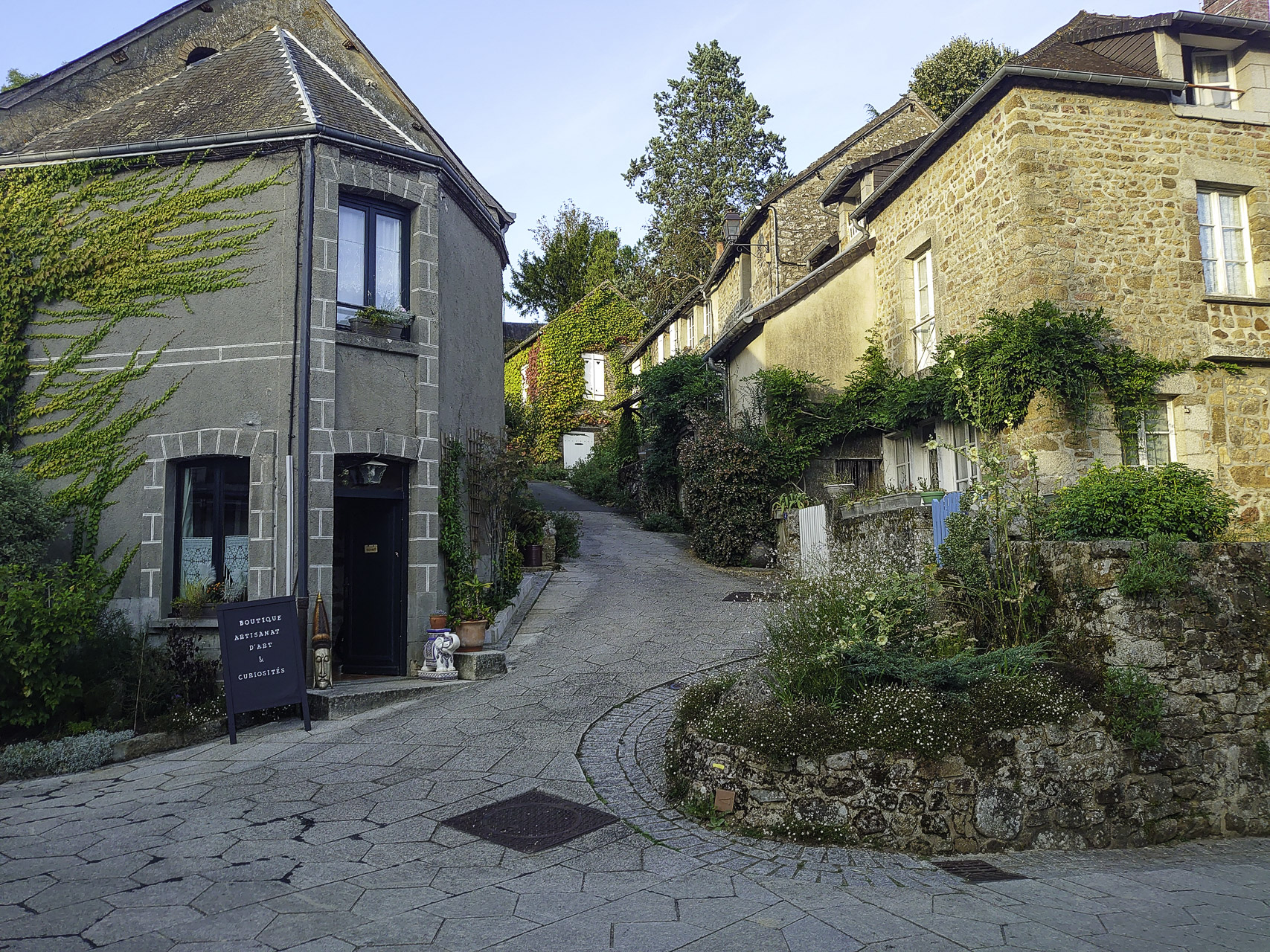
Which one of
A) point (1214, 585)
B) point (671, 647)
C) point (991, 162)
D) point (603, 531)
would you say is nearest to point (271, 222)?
point (671, 647)

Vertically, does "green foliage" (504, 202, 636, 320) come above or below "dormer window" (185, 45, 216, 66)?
above

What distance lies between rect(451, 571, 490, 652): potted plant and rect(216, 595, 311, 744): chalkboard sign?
2084 mm

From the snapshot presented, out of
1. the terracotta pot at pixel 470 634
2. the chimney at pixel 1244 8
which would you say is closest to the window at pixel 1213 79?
the chimney at pixel 1244 8

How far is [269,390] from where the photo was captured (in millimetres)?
9688

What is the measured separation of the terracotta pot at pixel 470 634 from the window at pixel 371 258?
3822 mm

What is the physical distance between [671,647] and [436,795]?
4457 mm

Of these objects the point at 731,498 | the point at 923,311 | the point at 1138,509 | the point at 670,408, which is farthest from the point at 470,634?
the point at 670,408

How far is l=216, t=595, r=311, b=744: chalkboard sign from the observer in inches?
312

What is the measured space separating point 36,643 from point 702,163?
31.9m

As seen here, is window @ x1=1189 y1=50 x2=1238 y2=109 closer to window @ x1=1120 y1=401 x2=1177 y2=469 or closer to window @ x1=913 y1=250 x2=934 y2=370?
window @ x1=913 y1=250 x2=934 y2=370

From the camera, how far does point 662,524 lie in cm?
2097

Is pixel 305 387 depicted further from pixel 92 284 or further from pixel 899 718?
pixel 899 718

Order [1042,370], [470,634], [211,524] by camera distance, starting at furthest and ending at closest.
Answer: [1042,370]
[470,634]
[211,524]

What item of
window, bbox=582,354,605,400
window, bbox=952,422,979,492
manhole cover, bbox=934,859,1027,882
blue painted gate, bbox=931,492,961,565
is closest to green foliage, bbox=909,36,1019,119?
window, bbox=582,354,605,400
